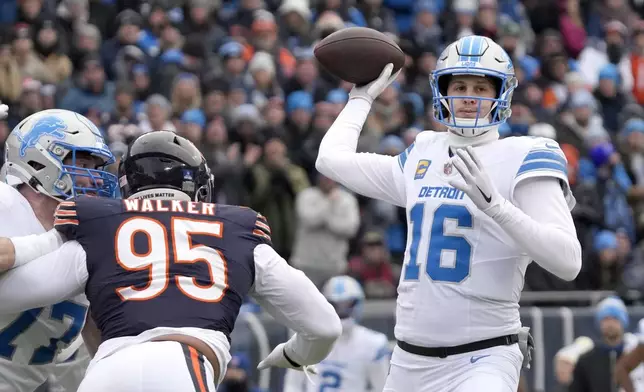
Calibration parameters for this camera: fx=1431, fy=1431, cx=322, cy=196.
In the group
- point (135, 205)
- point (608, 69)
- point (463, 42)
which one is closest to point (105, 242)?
point (135, 205)

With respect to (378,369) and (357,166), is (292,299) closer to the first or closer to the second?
(357,166)

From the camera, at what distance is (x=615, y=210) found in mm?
13180

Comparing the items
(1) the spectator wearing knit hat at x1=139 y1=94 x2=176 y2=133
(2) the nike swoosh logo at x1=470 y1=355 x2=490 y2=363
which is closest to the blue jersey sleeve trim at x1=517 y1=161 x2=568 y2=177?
(2) the nike swoosh logo at x1=470 y1=355 x2=490 y2=363

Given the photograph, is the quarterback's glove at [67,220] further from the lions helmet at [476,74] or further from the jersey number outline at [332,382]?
the jersey number outline at [332,382]

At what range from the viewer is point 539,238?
519 centimetres

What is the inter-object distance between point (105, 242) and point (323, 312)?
31.1 inches

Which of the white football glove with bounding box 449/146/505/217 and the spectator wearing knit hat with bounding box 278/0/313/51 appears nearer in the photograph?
the white football glove with bounding box 449/146/505/217

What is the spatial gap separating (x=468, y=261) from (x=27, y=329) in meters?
1.70

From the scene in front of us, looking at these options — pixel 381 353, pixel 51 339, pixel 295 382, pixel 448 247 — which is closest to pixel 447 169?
pixel 448 247

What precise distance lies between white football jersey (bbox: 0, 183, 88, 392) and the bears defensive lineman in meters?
0.58

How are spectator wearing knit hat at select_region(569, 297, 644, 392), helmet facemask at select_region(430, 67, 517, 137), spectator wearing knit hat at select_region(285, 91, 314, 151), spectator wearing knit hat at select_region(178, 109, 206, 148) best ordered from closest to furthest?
1. helmet facemask at select_region(430, 67, 517, 137)
2. spectator wearing knit hat at select_region(569, 297, 644, 392)
3. spectator wearing knit hat at select_region(178, 109, 206, 148)
4. spectator wearing knit hat at select_region(285, 91, 314, 151)

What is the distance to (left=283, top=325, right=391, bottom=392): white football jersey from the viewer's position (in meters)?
10.1

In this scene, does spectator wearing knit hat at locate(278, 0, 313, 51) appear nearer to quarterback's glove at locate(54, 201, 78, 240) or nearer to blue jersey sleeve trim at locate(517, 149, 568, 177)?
blue jersey sleeve trim at locate(517, 149, 568, 177)

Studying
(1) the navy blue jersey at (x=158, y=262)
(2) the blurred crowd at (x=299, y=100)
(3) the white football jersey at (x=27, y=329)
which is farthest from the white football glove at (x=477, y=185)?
(2) the blurred crowd at (x=299, y=100)
